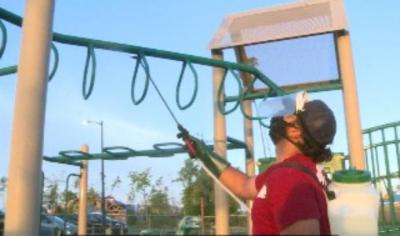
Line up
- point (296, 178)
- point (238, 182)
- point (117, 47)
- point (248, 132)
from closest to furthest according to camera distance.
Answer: point (296, 178), point (238, 182), point (117, 47), point (248, 132)

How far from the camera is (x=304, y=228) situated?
1.63 m

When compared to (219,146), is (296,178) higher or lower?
lower

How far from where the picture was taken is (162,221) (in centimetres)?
2250

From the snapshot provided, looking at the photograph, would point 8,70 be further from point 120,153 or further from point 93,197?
point 93,197

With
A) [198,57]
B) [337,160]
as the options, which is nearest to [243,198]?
[198,57]

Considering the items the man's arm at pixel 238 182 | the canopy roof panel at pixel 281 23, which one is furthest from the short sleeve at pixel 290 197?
the canopy roof panel at pixel 281 23

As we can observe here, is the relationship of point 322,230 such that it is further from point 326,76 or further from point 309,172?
point 326,76

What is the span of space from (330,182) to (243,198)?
450mm

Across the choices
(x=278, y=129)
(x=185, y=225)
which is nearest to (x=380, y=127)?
(x=278, y=129)

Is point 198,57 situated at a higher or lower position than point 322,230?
higher

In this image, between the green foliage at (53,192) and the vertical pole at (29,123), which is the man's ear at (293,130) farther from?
the green foliage at (53,192)

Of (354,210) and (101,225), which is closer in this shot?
(354,210)

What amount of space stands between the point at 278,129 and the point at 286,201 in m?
0.39

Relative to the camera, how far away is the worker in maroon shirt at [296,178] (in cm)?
166
